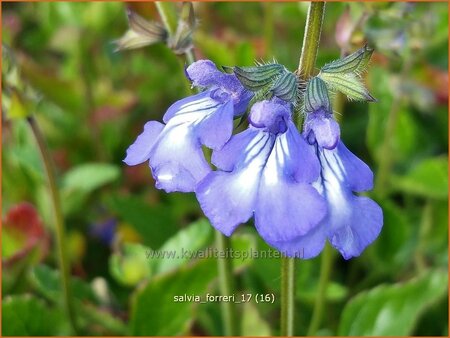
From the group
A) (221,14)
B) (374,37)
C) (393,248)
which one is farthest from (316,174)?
(221,14)

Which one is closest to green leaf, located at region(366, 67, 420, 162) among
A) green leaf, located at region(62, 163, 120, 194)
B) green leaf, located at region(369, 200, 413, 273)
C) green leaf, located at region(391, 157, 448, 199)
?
green leaf, located at region(391, 157, 448, 199)

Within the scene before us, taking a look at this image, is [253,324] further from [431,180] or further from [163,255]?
[431,180]

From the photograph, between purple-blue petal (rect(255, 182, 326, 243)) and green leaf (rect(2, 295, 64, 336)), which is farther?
green leaf (rect(2, 295, 64, 336))

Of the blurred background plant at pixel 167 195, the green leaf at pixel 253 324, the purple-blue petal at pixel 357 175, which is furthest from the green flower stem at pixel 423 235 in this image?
the purple-blue petal at pixel 357 175

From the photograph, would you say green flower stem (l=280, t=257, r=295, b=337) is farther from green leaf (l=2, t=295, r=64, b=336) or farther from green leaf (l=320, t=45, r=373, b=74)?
green leaf (l=2, t=295, r=64, b=336)

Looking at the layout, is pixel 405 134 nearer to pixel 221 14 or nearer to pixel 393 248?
pixel 393 248

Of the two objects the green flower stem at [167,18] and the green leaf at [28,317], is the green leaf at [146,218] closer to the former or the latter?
the green leaf at [28,317]
